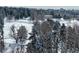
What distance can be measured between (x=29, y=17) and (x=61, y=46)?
419 millimetres

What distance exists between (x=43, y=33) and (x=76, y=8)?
0.40m

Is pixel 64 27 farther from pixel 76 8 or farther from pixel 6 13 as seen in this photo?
pixel 6 13

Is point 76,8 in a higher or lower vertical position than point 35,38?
higher

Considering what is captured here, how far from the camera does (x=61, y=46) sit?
1.83 metres

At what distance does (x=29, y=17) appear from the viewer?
5.99ft

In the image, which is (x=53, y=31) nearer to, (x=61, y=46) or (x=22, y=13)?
(x=61, y=46)
